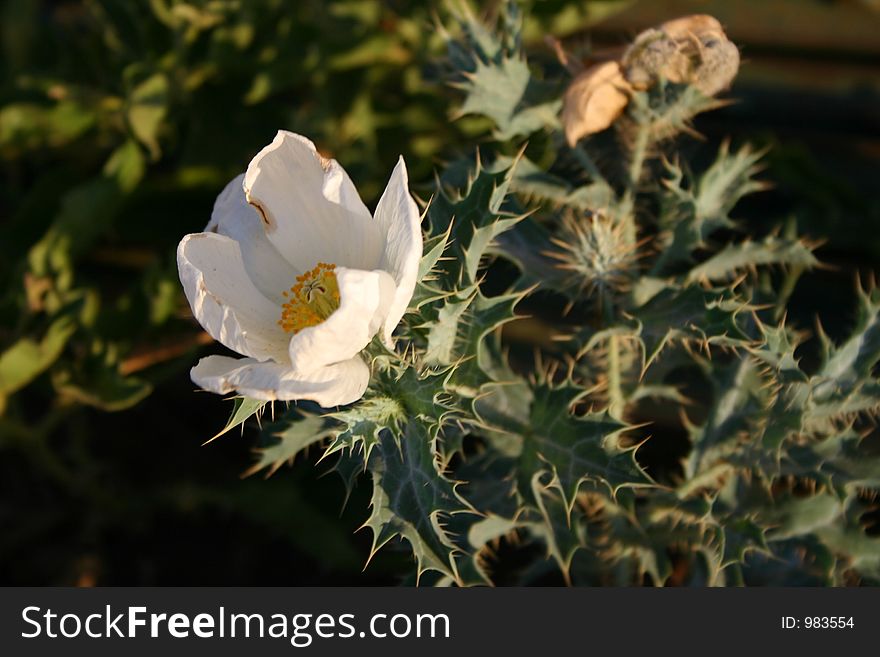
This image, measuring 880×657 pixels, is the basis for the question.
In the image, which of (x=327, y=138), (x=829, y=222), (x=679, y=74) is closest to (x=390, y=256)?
(x=679, y=74)

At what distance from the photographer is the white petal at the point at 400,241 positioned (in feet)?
3.86


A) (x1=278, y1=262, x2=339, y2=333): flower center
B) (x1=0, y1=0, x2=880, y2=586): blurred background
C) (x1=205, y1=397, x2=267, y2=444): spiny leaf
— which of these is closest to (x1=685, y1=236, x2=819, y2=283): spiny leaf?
(x1=0, y1=0, x2=880, y2=586): blurred background

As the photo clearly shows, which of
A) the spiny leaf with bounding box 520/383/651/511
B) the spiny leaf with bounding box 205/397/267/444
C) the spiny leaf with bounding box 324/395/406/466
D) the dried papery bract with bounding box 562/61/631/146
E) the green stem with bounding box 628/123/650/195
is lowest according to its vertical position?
the spiny leaf with bounding box 520/383/651/511

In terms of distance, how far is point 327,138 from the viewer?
95.0 inches

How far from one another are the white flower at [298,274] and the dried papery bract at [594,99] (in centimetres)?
52

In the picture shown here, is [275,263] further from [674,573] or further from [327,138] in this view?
[674,573]

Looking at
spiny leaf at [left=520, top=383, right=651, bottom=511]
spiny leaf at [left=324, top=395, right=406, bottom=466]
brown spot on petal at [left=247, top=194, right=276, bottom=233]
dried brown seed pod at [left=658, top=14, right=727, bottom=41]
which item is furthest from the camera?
dried brown seed pod at [left=658, top=14, right=727, bottom=41]

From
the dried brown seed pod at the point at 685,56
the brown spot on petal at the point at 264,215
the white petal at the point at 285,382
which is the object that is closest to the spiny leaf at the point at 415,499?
the white petal at the point at 285,382

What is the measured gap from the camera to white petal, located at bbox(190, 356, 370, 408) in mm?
1160

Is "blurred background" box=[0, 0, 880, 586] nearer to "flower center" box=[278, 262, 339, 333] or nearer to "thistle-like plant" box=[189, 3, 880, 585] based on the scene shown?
"thistle-like plant" box=[189, 3, 880, 585]

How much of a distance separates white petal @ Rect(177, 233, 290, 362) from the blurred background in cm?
78

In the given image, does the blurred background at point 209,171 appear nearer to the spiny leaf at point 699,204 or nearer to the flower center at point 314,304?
the spiny leaf at point 699,204

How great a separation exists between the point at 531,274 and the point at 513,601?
61 cm

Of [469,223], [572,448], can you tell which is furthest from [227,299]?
[572,448]
